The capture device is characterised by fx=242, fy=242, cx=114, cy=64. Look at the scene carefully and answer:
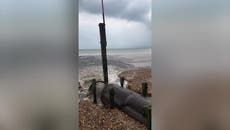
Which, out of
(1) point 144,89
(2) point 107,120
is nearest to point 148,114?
(1) point 144,89

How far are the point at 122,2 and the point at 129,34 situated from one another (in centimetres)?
23

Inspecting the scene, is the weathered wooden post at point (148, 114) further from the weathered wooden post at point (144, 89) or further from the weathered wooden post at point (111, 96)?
the weathered wooden post at point (111, 96)

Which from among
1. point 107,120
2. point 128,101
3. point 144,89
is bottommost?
point 107,120

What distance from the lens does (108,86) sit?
1635 millimetres

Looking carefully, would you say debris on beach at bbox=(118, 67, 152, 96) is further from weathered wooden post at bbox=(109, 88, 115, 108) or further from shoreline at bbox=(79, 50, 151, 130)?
weathered wooden post at bbox=(109, 88, 115, 108)

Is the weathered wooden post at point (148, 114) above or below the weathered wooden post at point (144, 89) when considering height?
below

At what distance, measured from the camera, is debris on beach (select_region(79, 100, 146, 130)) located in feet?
5.04

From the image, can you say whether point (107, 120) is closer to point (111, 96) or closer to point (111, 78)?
point (111, 96)

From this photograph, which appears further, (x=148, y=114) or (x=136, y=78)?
(x=136, y=78)

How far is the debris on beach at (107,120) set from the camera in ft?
5.04

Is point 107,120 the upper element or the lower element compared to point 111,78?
lower

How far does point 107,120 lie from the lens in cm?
162

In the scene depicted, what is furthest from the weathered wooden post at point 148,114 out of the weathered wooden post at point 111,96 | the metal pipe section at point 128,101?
the weathered wooden post at point 111,96

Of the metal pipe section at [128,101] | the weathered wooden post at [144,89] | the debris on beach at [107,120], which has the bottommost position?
A: the debris on beach at [107,120]
